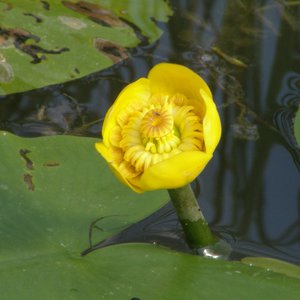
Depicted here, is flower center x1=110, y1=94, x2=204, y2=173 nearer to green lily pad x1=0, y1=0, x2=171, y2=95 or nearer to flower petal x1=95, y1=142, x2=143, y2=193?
flower petal x1=95, y1=142, x2=143, y2=193

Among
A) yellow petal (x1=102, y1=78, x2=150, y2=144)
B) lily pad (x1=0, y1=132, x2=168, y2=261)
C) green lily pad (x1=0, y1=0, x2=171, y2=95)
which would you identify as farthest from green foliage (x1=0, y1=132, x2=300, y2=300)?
green lily pad (x1=0, y1=0, x2=171, y2=95)

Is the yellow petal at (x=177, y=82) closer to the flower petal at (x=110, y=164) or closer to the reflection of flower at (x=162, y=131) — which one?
the reflection of flower at (x=162, y=131)

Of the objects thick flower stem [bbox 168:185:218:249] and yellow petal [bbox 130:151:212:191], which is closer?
yellow petal [bbox 130:151:212:191]

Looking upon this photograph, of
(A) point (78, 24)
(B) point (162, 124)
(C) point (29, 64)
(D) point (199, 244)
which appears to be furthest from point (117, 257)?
(A) point (78, 24)

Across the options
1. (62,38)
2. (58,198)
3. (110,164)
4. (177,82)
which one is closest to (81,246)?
(58,198)

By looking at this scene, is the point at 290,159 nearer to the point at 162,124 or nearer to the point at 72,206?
the point at 72,206

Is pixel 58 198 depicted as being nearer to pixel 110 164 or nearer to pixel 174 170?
pixel 110 164

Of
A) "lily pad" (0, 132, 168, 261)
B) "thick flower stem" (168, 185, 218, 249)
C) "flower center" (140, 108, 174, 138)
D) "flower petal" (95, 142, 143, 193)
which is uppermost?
"flower center" (140, 108, 174, 138)
